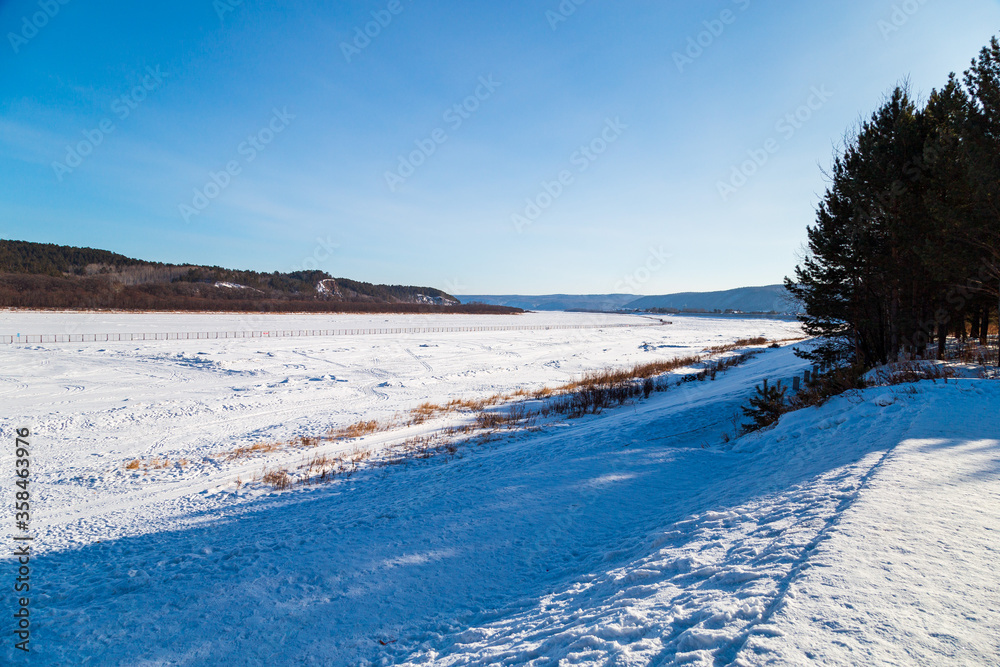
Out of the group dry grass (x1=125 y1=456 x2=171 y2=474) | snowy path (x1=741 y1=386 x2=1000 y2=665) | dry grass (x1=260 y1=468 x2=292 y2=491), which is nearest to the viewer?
snowy path (x1=741 y1=386 x2=1000 y2=665)

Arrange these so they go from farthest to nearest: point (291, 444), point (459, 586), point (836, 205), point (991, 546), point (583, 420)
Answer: point (836, 205)
point (583, 420)
point (291, 444)
point (459, 586)
point (991, 546)

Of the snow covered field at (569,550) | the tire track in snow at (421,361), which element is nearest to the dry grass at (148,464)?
the snow covered field at (569,550)

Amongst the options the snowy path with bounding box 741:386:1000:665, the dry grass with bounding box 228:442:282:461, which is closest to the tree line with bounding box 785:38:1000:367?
the snowy path with bounding box 741:386:1000:665

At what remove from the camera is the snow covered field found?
2512 millimetres

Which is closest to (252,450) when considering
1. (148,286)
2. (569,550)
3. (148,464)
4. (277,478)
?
(148,464)

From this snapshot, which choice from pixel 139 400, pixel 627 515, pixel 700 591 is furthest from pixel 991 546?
pixel 139 400

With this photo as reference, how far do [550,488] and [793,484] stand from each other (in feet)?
10.4

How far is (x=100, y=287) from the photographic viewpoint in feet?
335

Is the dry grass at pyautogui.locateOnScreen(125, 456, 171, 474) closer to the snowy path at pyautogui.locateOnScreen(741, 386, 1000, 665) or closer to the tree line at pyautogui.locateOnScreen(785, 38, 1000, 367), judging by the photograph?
the snowy path at pyautogui.locateOnScreen(741, 386, 1000, 665)

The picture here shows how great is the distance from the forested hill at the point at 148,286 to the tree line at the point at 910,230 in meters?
100.0

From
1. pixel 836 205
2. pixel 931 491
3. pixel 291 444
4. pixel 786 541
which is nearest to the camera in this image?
pixel 786 541

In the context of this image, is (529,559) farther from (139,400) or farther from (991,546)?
(139,400)

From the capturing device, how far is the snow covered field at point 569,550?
2.51 meters

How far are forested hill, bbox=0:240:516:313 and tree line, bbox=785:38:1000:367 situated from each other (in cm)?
9997
